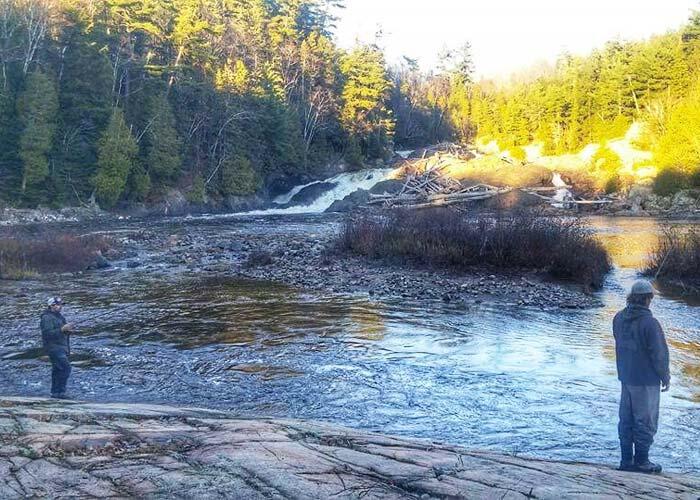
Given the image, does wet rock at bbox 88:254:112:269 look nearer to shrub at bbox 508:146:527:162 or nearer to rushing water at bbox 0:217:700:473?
rushing water at bbox 0:217:700:473

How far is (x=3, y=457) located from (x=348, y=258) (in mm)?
18290

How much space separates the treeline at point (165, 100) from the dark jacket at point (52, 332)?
34933 mm

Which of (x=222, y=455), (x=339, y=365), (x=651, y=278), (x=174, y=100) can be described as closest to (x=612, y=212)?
(x=651, y=278)

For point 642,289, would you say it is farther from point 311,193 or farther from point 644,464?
point 311,193

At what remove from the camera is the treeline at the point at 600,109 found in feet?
170

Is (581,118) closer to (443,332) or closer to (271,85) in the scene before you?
(271,85)

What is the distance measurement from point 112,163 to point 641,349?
139 ft

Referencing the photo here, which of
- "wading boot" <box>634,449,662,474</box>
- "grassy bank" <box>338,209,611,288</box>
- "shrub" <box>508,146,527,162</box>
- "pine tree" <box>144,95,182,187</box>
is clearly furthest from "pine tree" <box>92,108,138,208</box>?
"shrub" <box>508,146,527,162</box>

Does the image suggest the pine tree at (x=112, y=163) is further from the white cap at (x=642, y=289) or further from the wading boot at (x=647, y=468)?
the wading boot at (x=647, y=468)

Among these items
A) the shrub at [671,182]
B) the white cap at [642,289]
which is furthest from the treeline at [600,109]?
the white cap at [642,289]

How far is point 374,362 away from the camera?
11.6m

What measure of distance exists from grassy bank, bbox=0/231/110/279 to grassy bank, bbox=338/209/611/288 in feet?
33.9

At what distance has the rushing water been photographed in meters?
8.63

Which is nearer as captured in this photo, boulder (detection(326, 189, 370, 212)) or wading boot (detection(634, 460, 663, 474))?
wading boot (detection(634, 460, 663, 474))
